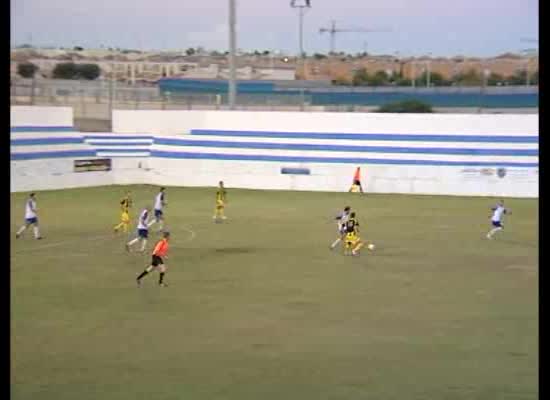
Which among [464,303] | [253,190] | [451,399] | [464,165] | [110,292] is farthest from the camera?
[253,190]

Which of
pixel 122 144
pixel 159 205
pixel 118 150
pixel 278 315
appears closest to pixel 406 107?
pixel 122 144

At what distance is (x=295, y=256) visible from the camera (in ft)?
67.2

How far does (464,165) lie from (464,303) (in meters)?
22.5

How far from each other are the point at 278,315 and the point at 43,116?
27.6m

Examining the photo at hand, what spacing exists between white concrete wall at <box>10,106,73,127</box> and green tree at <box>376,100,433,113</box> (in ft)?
61.0

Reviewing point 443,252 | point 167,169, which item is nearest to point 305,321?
point 443,252

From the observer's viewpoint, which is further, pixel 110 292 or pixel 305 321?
pixel 110 292

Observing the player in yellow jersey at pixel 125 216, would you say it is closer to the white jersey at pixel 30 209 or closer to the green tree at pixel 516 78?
the white jersey at pixel 30 209

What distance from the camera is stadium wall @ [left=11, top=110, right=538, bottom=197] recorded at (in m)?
36.5

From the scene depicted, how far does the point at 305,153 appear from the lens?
39.3 meters

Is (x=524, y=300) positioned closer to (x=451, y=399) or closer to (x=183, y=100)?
(x=451, y=399)

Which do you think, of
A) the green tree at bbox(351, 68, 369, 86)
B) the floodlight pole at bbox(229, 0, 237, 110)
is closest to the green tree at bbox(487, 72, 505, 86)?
the green tree at bbox(351, 68, 369, 86)

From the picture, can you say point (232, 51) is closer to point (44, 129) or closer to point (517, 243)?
point (44, 129)

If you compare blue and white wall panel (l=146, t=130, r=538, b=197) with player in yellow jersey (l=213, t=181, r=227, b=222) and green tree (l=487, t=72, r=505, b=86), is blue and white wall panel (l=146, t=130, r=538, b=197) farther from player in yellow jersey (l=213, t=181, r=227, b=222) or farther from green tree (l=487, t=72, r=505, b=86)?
green tree (l=487, t=72, r=505, b=86)
